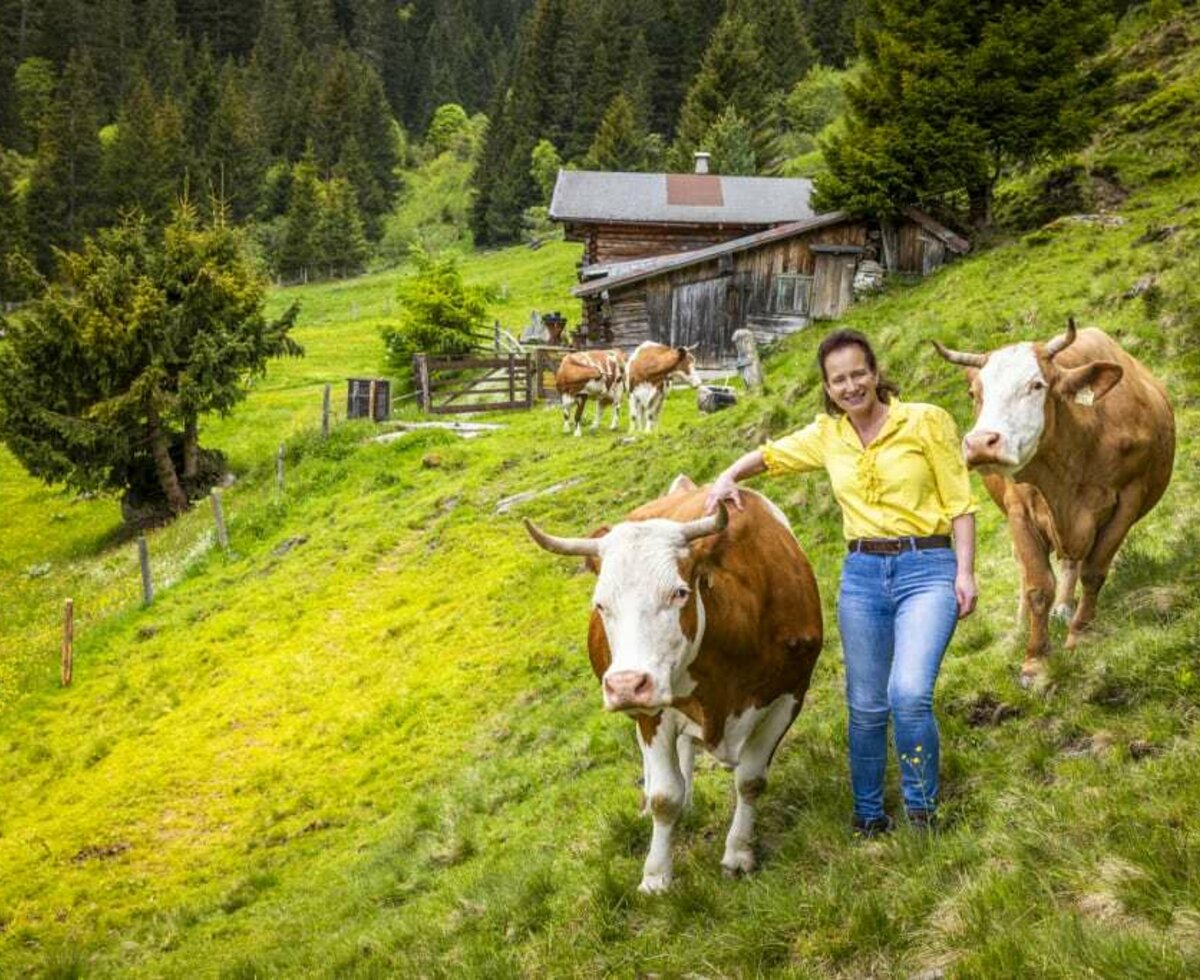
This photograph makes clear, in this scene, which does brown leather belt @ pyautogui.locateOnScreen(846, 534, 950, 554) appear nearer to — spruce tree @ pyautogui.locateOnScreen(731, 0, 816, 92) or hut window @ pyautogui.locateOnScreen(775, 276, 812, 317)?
hut window @ pyautogui.locateOnScreen(775, 276, 812, 317)

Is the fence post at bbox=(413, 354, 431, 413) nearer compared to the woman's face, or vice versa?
the woman's face

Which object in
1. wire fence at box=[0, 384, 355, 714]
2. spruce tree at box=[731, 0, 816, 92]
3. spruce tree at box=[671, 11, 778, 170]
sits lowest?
wire fence at box=[0, 384, 355, 714]

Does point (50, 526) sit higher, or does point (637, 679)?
point (637, 679)

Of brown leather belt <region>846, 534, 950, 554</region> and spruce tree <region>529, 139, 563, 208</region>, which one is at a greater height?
spruce tree <region>529, 139, 563, 208</region>

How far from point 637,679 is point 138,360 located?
24.9m

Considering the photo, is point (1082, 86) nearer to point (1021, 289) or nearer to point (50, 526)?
point (1021, 289)

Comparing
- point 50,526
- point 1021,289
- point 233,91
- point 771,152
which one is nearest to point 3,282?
point 233,91

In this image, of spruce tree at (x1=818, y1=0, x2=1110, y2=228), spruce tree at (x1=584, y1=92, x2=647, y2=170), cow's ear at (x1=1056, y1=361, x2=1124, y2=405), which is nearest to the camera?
cow's ear at (x1=1056, y1=361, x2=1124, y2=405)

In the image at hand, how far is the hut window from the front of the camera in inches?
1089

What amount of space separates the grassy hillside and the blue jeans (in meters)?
0.31

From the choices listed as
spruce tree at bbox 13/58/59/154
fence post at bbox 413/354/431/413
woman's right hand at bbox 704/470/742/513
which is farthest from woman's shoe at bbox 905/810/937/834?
spruce tree at bbox 13/58/59/154

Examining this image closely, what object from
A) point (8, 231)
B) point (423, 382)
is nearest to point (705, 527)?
point (423, 382)

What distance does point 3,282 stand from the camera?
58.8m

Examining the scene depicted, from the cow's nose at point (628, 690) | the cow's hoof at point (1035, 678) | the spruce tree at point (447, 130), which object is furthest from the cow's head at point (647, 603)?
the spruce tree at point (447, 130)
